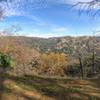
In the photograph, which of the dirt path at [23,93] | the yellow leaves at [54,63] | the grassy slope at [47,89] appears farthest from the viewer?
the yellow leaves at [54,63]

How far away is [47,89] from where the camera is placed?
10.9 meters

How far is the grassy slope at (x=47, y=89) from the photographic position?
9738 millimetres

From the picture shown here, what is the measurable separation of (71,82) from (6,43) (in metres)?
34.8

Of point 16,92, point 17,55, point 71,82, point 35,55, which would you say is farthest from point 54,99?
point 35,55

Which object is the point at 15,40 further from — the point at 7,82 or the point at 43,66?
the point at 7,82

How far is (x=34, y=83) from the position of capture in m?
11.7

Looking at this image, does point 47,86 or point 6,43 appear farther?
point 6,43

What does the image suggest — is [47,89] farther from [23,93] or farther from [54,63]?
[54,63]

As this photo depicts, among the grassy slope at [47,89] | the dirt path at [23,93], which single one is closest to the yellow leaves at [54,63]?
the grassy slope at [47,89]

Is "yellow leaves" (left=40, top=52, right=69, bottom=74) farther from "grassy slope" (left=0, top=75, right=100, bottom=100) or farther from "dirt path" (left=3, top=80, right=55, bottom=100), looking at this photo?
"dirt path" (left=3, top=80, right=55, bottom=100)

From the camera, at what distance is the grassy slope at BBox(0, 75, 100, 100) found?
974 cm

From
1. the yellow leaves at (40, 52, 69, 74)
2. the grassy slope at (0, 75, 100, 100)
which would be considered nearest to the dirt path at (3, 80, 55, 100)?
the grassy slope at (0, 75, 100, 100)

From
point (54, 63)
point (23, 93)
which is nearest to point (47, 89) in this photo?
point (23, 93)

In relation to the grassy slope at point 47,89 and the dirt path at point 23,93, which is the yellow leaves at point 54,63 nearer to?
the grassy slope at point 47,89
